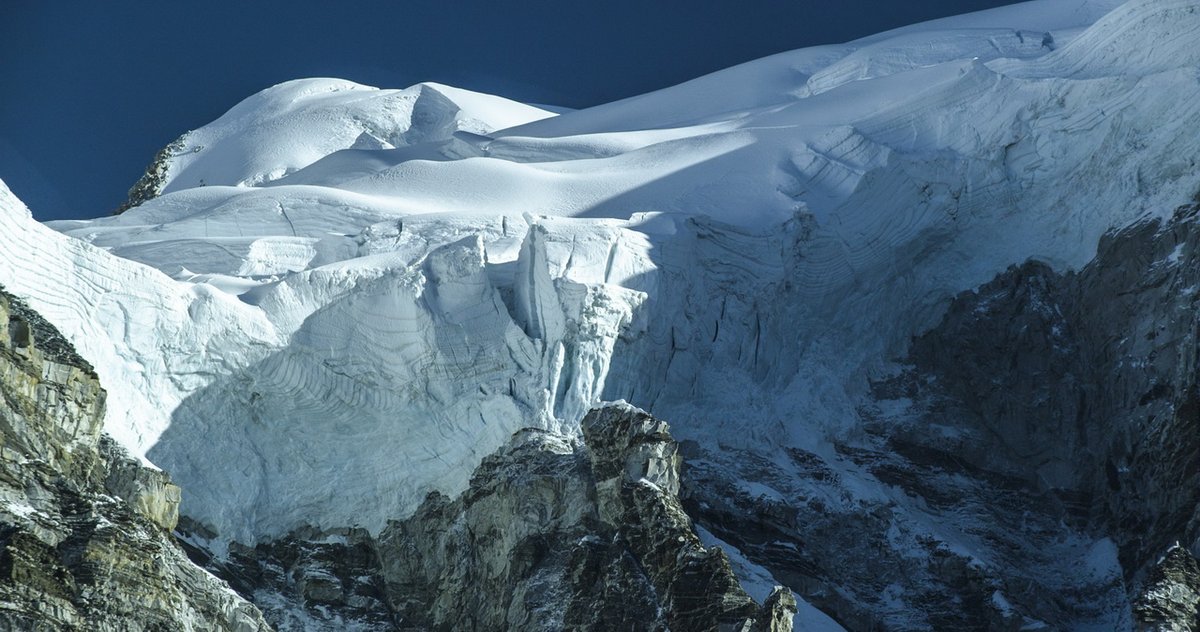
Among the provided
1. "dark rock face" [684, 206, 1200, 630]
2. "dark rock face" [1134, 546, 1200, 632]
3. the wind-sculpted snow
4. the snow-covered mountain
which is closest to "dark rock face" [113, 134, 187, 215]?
the wind-sculpted snow

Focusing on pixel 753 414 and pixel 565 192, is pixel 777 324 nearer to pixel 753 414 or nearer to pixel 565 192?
pixel 753 414

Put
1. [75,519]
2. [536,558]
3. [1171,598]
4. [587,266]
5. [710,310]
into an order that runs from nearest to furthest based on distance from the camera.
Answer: [75,519], [1171,598], [536,558], [587,266], [710,310]

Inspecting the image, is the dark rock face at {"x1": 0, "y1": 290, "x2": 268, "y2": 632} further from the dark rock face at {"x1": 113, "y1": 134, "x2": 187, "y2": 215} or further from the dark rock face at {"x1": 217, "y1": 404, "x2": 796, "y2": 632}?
the dark rock face at {"x1": 113, "y1": 134, "x2": 187, "y2": 215}

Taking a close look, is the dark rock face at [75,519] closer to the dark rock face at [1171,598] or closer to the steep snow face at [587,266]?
the steep snow face at [587,266]

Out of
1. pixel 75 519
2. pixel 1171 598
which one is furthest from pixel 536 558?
pixel 1171 598

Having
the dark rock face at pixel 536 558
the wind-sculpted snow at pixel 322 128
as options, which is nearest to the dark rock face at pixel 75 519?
the dark rock face at pixel 536 558

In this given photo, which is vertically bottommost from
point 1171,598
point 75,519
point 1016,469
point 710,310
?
point 75,519

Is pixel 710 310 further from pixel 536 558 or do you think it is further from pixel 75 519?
pixel 75 519
